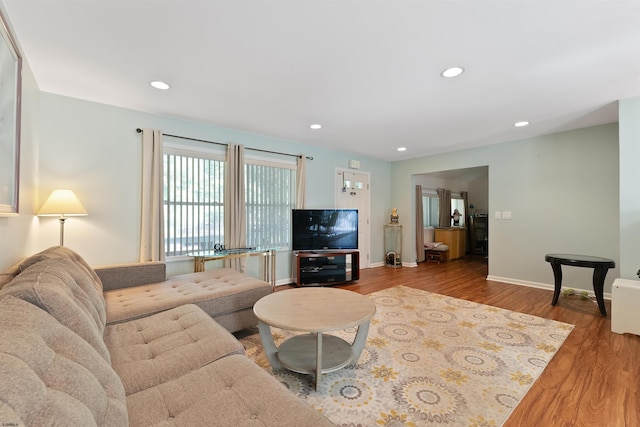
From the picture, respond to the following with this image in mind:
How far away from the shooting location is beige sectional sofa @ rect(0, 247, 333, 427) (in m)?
0.64

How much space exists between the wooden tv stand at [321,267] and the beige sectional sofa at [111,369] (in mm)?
2504

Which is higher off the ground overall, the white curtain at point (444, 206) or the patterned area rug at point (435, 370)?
the white curtain at point (444, 206)

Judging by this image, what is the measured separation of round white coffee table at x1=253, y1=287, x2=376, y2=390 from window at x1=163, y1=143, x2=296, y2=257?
1.91m

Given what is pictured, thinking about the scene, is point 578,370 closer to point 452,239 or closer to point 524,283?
point 524,283

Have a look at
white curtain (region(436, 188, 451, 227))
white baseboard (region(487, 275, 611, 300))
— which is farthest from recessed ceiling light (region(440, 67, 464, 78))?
white curtain (region(436, 188, 451, 227))

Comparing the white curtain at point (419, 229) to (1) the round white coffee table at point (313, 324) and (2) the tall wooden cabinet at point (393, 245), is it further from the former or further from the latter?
(1) the round white coffee table at point (313, 324)

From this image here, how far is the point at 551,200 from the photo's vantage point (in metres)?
4.12

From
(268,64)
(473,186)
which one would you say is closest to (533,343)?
(268,64)

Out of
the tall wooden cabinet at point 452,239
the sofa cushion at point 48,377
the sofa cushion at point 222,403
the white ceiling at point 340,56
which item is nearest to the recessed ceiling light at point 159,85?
the white ceiling at point 340,56

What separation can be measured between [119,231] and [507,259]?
18.2 ft

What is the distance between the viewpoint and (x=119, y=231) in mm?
3102

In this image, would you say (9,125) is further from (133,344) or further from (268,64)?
(268,64)

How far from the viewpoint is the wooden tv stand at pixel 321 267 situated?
429cm

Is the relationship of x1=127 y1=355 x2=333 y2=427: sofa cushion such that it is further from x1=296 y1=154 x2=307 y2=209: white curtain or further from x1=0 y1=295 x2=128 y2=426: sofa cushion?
x1=296 y1=154 x2=307 y2=209: white curtain
